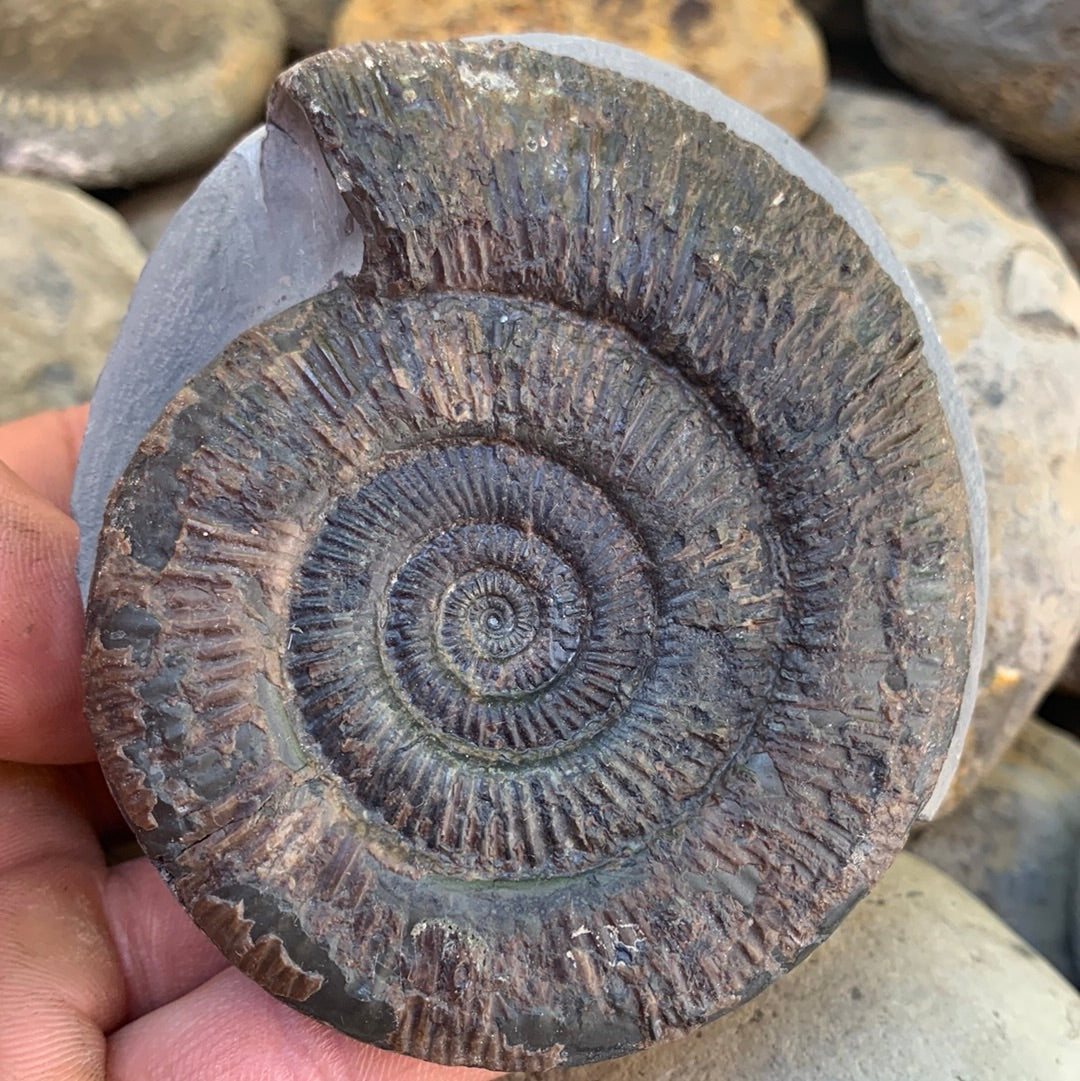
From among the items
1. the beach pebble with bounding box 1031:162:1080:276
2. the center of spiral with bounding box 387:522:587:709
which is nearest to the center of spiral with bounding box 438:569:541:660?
the center of spiral with bounding box 387:522:587:709

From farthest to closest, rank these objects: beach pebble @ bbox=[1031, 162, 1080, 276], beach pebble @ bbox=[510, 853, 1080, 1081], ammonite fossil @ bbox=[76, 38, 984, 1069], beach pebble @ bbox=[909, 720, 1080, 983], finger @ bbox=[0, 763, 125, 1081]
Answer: beach pebble @ bbox=[1031, 162, 1080, 276]
beach pebble @ bbox=[909, 720, 1080, 983]
beach pebble @ bbox=[510, 853, 1080, 1081]
finger @ bbox=[0, 763, 125, 1081]
ammonite fossil @ bbox=[76, 38, 984, 1069]

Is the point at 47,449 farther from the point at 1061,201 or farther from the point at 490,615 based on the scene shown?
the point at 1061,201

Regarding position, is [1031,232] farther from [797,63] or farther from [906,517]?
[906,517]

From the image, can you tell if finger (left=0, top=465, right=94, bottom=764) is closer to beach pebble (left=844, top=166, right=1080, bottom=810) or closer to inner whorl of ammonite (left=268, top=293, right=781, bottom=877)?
inner whorl of ammonite (left=268, top=293, right=781, bottom=877)

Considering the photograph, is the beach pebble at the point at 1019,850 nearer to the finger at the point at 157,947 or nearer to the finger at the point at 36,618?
the finger at the point at 157,947

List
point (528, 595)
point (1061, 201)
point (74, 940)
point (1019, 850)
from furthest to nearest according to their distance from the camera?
1. point (1061, 201)
2. point (1019, 850)
3. point (74, 940)
4. point (528, 595)

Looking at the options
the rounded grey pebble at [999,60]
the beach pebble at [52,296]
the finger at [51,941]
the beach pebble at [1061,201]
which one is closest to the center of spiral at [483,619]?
the finger at [51,941]

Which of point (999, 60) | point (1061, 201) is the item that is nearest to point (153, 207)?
point (999, 60)
